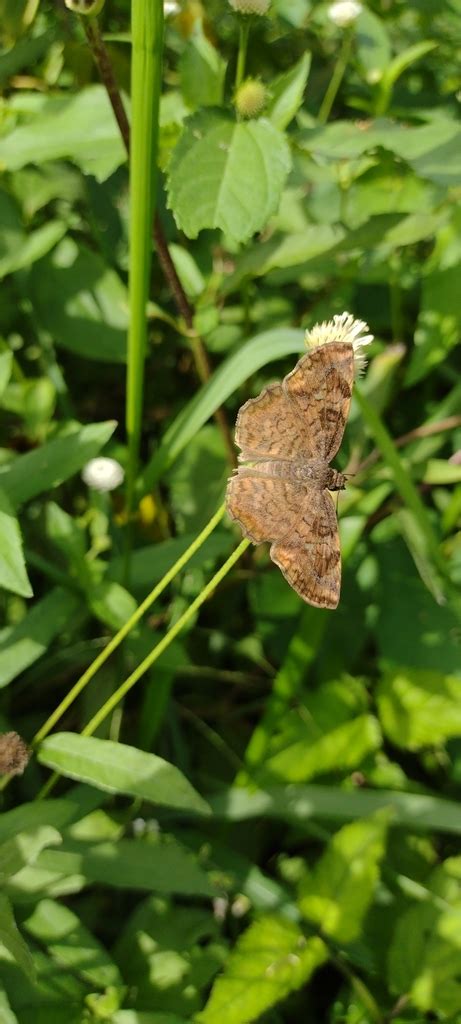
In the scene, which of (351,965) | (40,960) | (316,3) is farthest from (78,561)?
(316,3)

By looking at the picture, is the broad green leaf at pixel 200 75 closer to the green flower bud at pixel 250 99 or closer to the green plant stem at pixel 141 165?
the green flower bud at pixel 250 99

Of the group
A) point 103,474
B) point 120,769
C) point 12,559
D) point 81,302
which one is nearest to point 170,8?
point 81,302

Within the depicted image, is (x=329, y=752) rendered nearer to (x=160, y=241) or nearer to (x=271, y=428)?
(x=271, y=428)

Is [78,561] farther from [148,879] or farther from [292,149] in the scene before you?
[292,149]

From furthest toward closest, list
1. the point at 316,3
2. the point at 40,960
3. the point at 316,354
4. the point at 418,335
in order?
the point at 316,3, the point at 418,335, the point at 40,960, the point at 316,354

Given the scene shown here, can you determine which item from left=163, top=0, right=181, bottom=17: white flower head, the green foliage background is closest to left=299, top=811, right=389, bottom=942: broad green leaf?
the green foliage background

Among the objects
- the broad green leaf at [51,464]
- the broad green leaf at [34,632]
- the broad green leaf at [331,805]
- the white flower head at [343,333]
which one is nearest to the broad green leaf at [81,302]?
the broad green leaf at [51,464]

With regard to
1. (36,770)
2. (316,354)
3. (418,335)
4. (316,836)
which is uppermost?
(316,354)
